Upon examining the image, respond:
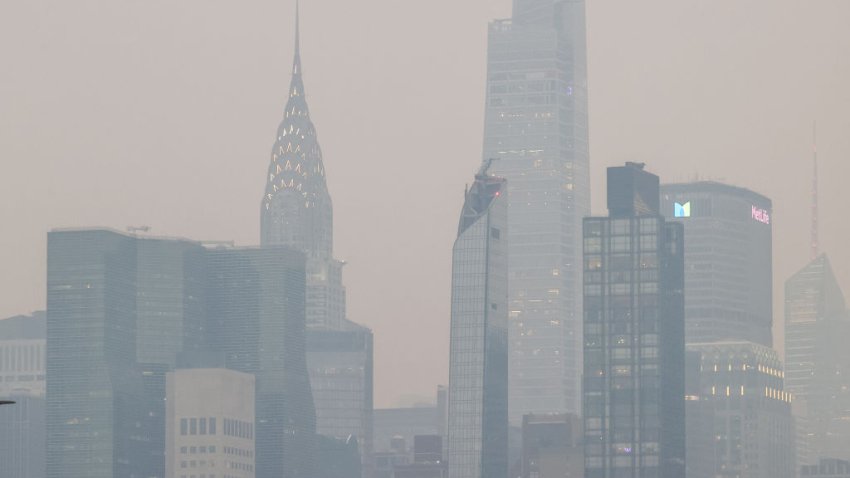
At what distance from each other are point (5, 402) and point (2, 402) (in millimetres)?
384

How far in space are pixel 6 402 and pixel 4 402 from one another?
0.84ft

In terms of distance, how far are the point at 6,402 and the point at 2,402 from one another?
512 millimetres

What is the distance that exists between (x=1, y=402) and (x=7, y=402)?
95cm

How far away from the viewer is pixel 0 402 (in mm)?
127625

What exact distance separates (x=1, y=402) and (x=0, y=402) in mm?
72

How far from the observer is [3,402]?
12788 centimetres

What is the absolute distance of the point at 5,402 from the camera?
12812 cm

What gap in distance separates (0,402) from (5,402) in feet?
1.72

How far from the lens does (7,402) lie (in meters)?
129

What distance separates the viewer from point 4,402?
420 ft

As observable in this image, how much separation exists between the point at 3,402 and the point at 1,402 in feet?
0.65

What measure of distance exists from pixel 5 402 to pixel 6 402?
13cm
